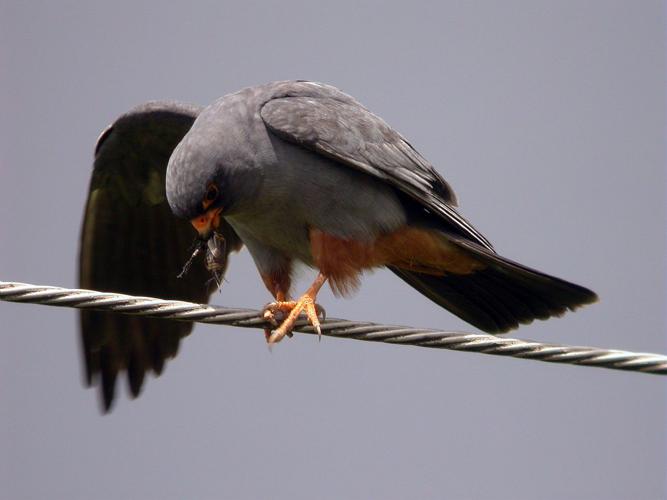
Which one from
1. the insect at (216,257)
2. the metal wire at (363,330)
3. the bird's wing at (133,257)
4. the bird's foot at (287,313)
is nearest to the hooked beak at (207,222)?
the bird's foot at (287,313)

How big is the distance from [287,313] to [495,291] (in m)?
1.45

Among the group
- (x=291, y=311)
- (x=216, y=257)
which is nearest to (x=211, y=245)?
(x=216, y=257)

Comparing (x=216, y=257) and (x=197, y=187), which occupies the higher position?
(x=197, y=187)

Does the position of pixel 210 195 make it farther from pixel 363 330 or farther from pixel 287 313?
pixel 363 330

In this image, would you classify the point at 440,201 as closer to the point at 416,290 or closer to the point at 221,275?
the point at 416,290

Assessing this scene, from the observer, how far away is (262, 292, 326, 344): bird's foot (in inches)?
227

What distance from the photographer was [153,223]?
26.3 feet

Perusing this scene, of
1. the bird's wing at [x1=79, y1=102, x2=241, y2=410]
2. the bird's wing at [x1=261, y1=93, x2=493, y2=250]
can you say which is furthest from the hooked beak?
the bird's wing at [x1=79, y1=102, x2=241, y2=410]

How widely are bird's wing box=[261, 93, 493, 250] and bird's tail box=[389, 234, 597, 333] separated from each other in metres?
0.22

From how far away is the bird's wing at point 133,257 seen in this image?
7668 millimetres

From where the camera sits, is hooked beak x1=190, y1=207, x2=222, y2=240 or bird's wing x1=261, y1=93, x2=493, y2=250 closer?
hooked beak x1=190, y1=207, x2=222, y2=240

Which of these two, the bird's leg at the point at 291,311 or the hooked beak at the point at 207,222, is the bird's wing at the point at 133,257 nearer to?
the hooked beak at the point at 207,222

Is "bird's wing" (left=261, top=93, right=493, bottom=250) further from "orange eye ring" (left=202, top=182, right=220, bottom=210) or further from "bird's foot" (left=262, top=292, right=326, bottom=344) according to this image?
"bird's foot" (left=262, top=292, right=326, bottom=344)

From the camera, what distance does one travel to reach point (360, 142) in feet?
20.6
